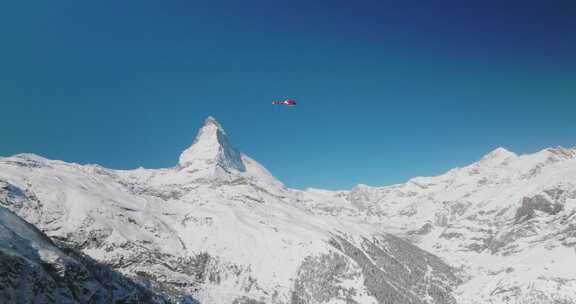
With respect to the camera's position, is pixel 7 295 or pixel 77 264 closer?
pixel 7 295

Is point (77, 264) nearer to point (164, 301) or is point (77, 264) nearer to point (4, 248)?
point (4, 248)

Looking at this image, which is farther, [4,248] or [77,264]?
[77,264]

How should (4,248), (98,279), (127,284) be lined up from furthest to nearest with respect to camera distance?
(127,284)
(98,279)
(4,248)

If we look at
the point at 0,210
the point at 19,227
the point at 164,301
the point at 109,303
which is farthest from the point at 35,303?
the point at 164,301

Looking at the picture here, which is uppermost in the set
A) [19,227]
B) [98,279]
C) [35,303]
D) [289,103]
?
[289,103]

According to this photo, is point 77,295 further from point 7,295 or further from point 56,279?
point 7,295

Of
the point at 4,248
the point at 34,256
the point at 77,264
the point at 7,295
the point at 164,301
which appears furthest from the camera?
the point at 164,301

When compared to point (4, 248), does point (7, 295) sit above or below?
below

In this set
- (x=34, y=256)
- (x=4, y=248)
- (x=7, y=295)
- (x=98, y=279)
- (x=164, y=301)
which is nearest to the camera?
(x=7, y=295)

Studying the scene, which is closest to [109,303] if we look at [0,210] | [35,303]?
[35,303]
